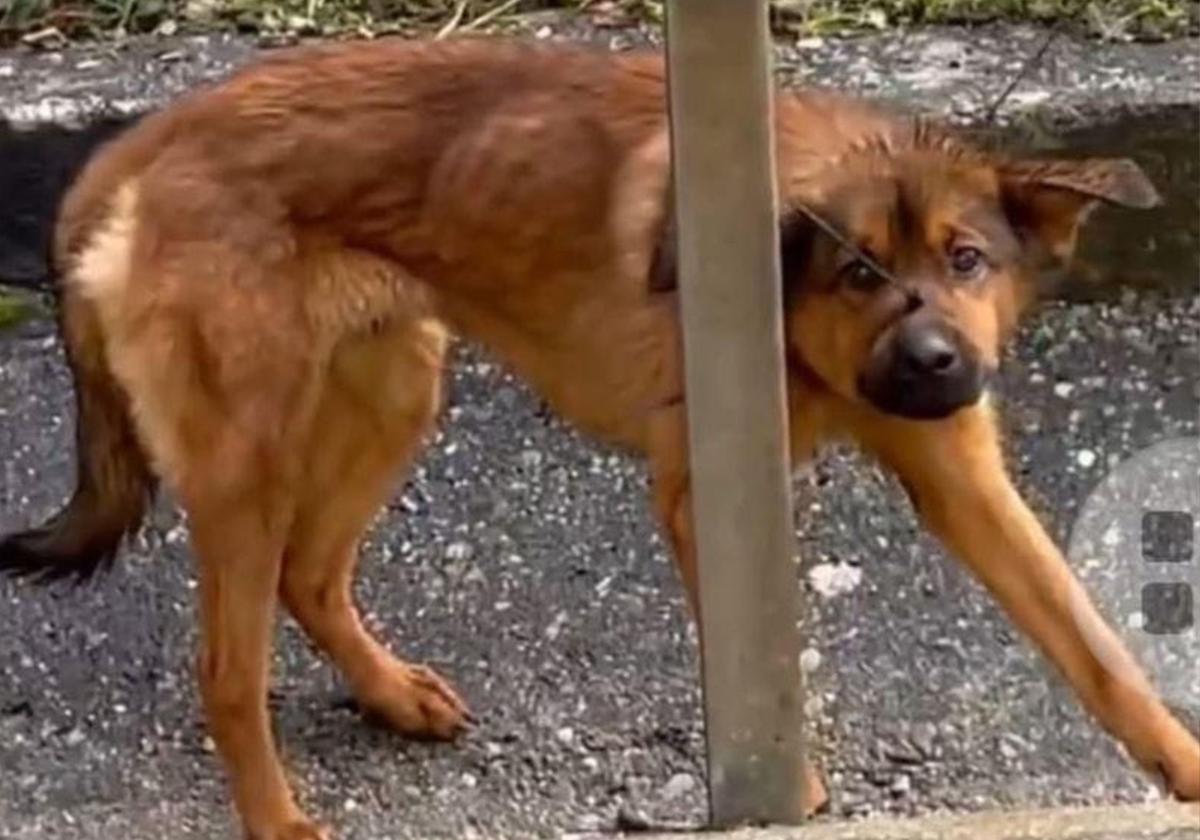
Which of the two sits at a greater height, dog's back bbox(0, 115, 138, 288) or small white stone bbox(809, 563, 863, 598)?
dog's back bbox(0, 115, 138, 288)

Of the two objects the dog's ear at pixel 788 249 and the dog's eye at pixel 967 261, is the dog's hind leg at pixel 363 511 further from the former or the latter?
the dog's eye at pixel 967 261

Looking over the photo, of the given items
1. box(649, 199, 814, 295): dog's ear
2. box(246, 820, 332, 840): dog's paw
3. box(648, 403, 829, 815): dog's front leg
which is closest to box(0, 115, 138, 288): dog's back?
box(246, 820, 332, 840): dog's paw

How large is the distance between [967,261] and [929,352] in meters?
0.18

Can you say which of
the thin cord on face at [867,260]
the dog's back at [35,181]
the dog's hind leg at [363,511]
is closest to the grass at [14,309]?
the dog's back at [35,181]

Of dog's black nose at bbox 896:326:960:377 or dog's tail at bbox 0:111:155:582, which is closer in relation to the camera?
dog's black nose at bbox 896:326:960:377

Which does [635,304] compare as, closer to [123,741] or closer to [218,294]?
[218,294]

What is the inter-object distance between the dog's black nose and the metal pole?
30 cm

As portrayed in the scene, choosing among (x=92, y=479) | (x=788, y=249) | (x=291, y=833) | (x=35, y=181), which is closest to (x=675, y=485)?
(x=788, y=249)

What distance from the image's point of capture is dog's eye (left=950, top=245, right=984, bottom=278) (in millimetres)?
Result: 4145

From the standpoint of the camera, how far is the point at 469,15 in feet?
21.4

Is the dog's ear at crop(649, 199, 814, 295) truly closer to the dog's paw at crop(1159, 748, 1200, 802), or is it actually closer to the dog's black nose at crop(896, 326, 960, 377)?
the dog's black nose at crop(896, 326, 960, 377)

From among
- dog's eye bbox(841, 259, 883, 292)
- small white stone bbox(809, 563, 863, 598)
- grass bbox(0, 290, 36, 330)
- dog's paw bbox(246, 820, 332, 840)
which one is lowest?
small white stone bbox(809, 563, 863, 598)

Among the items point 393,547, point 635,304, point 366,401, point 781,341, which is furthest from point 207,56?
point 781,341

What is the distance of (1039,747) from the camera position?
15.5 feet
